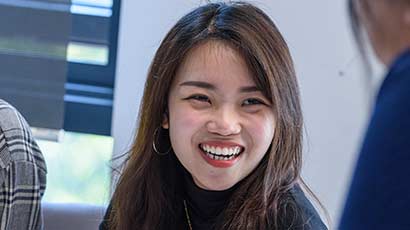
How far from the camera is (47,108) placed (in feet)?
7.50

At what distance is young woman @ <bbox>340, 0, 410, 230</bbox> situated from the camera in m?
0.50

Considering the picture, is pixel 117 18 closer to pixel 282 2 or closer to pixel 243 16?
pixel 282 2

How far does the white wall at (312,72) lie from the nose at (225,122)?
84 cm

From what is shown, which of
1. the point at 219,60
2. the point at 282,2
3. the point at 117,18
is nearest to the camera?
the point at 219,60

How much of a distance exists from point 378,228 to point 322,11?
5.62 ft

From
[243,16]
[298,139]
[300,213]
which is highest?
[243,16]

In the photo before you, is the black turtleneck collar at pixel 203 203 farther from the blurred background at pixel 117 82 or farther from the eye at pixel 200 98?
the blurred background at pixel 117 82

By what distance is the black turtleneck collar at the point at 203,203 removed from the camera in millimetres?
1493

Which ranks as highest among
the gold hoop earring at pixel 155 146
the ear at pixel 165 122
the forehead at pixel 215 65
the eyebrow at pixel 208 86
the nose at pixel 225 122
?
the forehead at pixel 215 65

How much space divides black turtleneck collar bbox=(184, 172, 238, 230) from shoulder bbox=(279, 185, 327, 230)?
0.10 m

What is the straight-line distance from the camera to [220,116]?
138 centimetres

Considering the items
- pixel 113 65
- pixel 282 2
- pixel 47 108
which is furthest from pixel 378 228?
→ pixel 113 65

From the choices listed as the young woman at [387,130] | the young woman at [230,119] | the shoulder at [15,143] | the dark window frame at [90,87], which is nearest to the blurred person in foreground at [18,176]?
the shoulder at [15,143]

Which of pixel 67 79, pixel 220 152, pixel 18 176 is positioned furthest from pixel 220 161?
pixel 67 79
